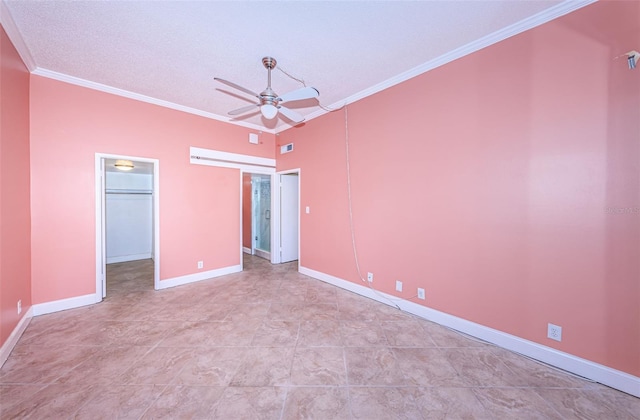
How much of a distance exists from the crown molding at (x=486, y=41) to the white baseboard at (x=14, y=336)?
15.2 ft

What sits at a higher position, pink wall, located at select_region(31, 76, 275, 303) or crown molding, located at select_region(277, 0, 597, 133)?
crown molding, located at select_region(277, 0, 597, 133)

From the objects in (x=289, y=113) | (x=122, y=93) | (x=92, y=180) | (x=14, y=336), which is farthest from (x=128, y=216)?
(x=289, y=113)

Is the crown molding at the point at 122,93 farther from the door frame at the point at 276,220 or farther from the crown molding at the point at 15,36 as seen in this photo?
the door frame at the point at 276,220

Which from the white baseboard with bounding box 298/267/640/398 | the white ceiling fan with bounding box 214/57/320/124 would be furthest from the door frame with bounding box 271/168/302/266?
the white baseboard with bounding box 298/267/640/398

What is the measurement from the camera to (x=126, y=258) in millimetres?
5438

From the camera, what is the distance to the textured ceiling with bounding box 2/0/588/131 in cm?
192

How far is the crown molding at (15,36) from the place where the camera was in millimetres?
1939

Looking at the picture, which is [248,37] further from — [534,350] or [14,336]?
[534,350]

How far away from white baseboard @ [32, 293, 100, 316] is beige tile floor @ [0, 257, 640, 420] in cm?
14

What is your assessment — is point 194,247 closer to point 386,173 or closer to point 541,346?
point 386,173

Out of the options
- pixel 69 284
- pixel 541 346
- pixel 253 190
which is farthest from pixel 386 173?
pixel 69 284

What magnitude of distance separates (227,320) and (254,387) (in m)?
1.16

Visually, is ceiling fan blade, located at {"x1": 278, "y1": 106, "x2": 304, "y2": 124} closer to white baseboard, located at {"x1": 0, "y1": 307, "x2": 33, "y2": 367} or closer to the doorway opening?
the doorway opening

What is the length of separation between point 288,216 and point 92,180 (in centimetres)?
325
